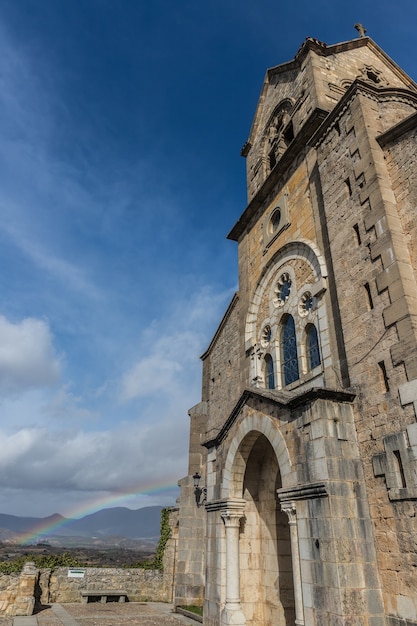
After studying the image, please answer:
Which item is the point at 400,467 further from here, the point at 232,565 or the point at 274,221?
the point at 274,221

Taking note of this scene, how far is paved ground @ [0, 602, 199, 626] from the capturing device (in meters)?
12.5

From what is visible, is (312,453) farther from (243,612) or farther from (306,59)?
(306,59)

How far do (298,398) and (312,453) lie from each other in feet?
3.59

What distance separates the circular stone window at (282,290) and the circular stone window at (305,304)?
99cm

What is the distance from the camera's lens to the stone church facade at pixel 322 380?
7.07 metres

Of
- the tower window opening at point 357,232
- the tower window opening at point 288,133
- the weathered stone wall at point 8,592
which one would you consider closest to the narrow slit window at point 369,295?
the tower window opening at point 357,232

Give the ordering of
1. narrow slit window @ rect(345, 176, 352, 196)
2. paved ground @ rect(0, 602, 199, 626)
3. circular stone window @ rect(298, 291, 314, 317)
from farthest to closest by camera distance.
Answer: paved ground @ rect(0, 602, 199, 626) < circular stone window @ rect(298, 291, 314, 317) < narrow slit window @ rect(345, 176, 352, 196)

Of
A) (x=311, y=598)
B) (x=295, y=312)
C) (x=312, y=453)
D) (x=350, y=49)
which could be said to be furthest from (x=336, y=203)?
(x=350, y=49)

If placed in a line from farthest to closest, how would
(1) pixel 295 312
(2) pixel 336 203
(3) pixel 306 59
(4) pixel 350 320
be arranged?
(3) pixel 306 59, (1) pixel 295 312, (2) pixel 336 203, (4) pixel 350 320

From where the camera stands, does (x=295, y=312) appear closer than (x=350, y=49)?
Yes

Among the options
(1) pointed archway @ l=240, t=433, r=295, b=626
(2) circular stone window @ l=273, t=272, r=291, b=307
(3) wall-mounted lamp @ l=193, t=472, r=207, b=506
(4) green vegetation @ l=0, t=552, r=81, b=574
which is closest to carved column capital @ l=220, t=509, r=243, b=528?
(1) pointed archway @ l=240, t=433, r=295, b=626

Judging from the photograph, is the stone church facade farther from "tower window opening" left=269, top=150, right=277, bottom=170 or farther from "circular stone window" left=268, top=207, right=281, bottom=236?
"tower window opening" left=269, top=150, right=277, bottom=170

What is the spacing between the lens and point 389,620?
6691 millimetres

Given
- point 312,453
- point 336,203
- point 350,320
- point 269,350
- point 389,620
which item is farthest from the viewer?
point 269,350
